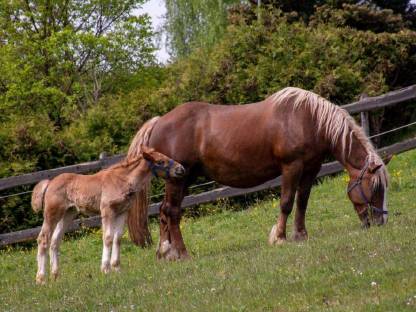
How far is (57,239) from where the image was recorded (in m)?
9.93

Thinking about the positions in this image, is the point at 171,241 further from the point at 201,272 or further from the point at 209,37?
the point at 209,37

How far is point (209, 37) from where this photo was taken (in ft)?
107

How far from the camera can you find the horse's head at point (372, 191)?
1008 centimetres

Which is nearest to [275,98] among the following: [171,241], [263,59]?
[171,241]

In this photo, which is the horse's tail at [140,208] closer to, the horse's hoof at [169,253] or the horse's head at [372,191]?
the horse's hoof at [169,253]

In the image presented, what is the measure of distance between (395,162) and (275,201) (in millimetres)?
3273

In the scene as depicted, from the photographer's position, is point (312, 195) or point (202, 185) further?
point (202, 185)

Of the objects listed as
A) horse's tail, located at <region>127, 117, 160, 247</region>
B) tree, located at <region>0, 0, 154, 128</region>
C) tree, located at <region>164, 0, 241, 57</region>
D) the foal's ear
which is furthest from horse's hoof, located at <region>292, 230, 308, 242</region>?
tree, located at <region>164, 0, 241, 57</region>

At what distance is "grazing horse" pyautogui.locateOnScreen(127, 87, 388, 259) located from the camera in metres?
10.2

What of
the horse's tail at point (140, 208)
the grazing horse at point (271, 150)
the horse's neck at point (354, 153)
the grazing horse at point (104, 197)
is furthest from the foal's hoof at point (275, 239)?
the horse's tail at point (140, 208)

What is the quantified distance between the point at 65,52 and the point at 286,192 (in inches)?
868

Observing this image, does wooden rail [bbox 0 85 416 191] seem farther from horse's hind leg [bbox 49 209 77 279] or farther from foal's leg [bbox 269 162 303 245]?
foal's leg [bbox 269 162 303 245]

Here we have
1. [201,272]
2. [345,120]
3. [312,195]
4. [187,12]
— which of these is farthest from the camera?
[187,12]

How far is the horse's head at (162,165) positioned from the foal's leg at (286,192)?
1458 mm
